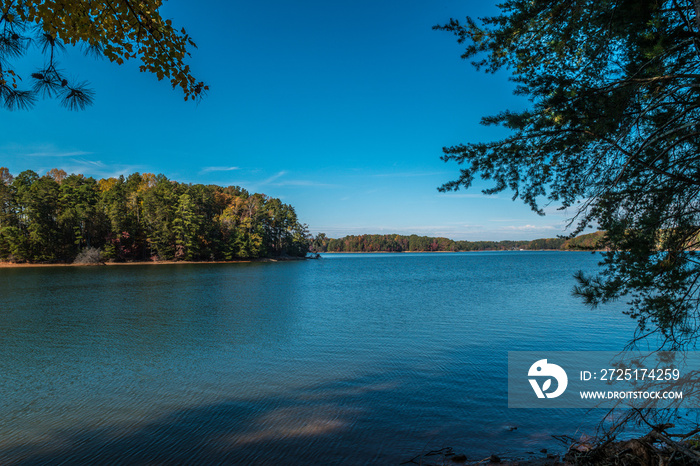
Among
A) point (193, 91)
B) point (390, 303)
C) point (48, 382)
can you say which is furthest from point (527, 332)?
point (48, 382)

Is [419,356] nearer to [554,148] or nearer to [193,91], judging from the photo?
[554,148]

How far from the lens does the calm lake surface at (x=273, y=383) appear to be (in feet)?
15.4

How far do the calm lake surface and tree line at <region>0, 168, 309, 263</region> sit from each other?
159ft

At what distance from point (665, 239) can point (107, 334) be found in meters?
13.8

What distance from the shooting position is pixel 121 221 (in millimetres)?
57312

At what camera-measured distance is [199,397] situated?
639 centimetres

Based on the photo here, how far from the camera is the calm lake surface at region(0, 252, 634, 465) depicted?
4699 millimetres
